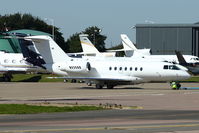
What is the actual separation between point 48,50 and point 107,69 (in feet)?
19.2

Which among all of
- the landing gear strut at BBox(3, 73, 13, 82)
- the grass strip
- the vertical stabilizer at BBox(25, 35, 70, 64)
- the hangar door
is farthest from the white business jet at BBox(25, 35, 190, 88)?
the hangar door

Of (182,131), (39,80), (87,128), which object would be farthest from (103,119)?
(39,80)

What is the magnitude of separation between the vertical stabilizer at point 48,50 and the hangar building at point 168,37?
3444 inches

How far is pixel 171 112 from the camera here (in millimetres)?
26312

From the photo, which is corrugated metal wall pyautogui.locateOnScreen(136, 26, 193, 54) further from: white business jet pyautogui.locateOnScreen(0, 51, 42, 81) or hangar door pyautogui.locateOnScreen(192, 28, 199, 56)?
white business jet pyautogui.locateOnScreen(0, 51, 42, 81)

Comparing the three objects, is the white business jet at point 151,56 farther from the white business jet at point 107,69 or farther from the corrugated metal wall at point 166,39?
the white business jet at point 107,69

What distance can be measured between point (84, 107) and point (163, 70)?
899 inches

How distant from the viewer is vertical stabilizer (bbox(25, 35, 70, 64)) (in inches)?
2156

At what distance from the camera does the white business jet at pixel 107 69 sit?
50.9 m

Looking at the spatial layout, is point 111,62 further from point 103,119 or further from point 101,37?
point 101,37

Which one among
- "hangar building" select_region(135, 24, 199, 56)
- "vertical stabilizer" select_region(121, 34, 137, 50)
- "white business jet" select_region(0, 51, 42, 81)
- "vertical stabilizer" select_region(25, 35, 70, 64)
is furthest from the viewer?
"hangar building" select_region(135, 24, 199, 56)

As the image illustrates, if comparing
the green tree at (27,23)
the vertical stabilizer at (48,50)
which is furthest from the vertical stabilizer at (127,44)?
the vertical stabilizer at (48,50)

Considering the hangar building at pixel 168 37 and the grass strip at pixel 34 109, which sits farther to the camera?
the hangar building at pixel 168 37

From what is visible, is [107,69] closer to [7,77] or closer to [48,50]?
[48,50]
